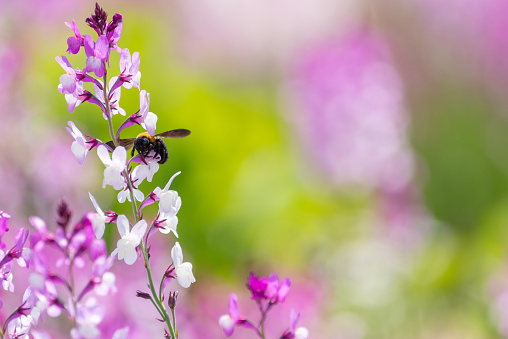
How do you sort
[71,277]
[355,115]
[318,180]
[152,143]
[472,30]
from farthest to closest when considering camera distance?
[472,30], [318,180], [355,115], [152,143], [71,277]

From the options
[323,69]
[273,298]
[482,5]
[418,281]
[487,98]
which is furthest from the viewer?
[482,5]

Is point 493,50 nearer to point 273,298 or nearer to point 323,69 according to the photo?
point 323,69

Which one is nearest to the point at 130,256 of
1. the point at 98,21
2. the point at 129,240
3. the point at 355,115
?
the point at 129,240

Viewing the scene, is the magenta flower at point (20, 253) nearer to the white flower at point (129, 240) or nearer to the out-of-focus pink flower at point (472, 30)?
the white flower at point (129, 240)

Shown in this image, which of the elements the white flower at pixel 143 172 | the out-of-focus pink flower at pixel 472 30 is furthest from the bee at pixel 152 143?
the out-of-focus pink flower at pixel 472 30

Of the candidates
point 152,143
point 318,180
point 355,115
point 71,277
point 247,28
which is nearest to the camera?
point 71,277

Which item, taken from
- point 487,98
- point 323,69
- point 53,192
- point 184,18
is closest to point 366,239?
point 323,69

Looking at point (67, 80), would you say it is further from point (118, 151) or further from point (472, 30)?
point (472, 30)
